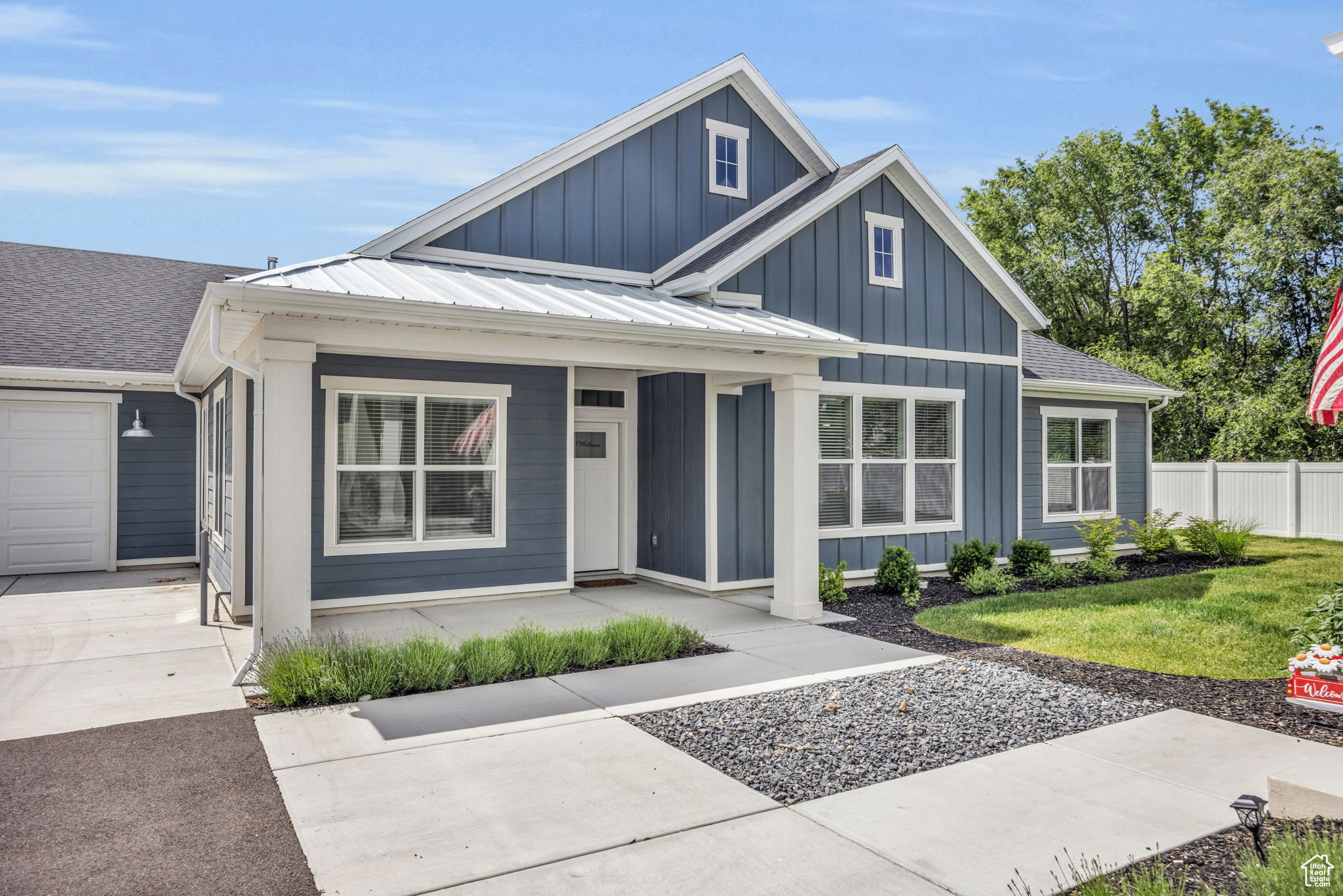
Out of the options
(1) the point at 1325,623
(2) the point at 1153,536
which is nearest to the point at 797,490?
(1) the point at 1325,623

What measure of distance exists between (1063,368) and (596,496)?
27.7 feet

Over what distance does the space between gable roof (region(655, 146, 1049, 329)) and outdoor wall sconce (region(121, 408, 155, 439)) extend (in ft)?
24.0

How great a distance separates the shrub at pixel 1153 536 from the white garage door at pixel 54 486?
16008 millimetres

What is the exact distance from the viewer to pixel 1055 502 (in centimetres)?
1377

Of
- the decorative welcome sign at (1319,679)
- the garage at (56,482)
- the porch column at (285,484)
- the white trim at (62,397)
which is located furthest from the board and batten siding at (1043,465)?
the garage at (56,482)

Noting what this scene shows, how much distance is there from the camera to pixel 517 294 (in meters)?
7.98

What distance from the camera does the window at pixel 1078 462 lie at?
1377 cm

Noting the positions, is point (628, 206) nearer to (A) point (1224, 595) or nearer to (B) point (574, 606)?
(B) point (574, 606)

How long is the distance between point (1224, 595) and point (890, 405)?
459cm

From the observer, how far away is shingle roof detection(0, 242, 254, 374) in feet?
40.1

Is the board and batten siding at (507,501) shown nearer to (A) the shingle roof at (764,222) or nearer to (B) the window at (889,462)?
(A) the shingle roof at (764,222)

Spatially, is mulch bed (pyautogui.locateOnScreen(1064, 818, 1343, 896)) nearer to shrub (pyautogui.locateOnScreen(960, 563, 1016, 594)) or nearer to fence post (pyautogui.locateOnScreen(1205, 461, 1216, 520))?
shrub (pyautogui.locateOnScreen(960, 563, 1016, 594))

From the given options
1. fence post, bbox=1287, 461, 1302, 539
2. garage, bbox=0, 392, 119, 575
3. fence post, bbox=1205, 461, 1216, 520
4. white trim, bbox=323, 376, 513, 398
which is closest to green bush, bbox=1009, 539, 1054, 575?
white trim, bbox=323, 376, 513, 398

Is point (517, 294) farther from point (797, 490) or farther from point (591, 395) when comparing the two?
point (797, 490)
